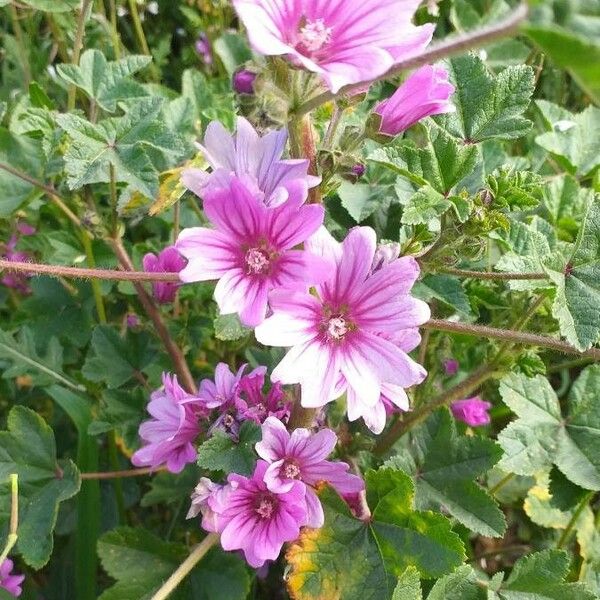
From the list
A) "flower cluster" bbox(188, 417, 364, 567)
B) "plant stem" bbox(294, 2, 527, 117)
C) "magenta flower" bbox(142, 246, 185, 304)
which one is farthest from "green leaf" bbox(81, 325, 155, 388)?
"plant stem" bbox(294, 2, 527, 117)

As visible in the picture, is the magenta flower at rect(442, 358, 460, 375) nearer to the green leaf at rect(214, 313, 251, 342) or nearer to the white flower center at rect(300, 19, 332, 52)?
the green leaf at rect(214, 313, 251, 342)

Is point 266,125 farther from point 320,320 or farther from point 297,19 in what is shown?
point 320,320

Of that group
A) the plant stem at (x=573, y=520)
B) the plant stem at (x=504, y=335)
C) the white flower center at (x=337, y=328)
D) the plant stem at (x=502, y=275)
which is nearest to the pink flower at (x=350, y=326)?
the white flower center at (x=337, y=328)

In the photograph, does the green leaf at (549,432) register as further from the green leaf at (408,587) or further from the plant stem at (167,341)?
the plant stem at (167,341)

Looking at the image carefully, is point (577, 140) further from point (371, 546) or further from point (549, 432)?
point (371, 546)

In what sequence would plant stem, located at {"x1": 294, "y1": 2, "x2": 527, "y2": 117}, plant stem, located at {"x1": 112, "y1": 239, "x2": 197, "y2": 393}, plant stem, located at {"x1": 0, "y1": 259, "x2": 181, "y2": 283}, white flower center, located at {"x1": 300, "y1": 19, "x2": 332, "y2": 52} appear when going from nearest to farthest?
plant stem, located at {"x1": 294, "y1": 2, "x2": 527, "y2": 117}, white flower center, located at {"x1": 300, "y1": 19, "x2": 332, "y2": 52}, plant stem, located at {"x1": 0, "y1": 259, "x2": 181, "y2": 283}, plant stem, located at {"x1": 112, "y1": 239, "x2": 197, "y2": 393}

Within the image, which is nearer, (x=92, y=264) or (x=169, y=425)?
(x=169, y=425)

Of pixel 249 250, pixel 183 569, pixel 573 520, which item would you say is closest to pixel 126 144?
pixel 249 250
